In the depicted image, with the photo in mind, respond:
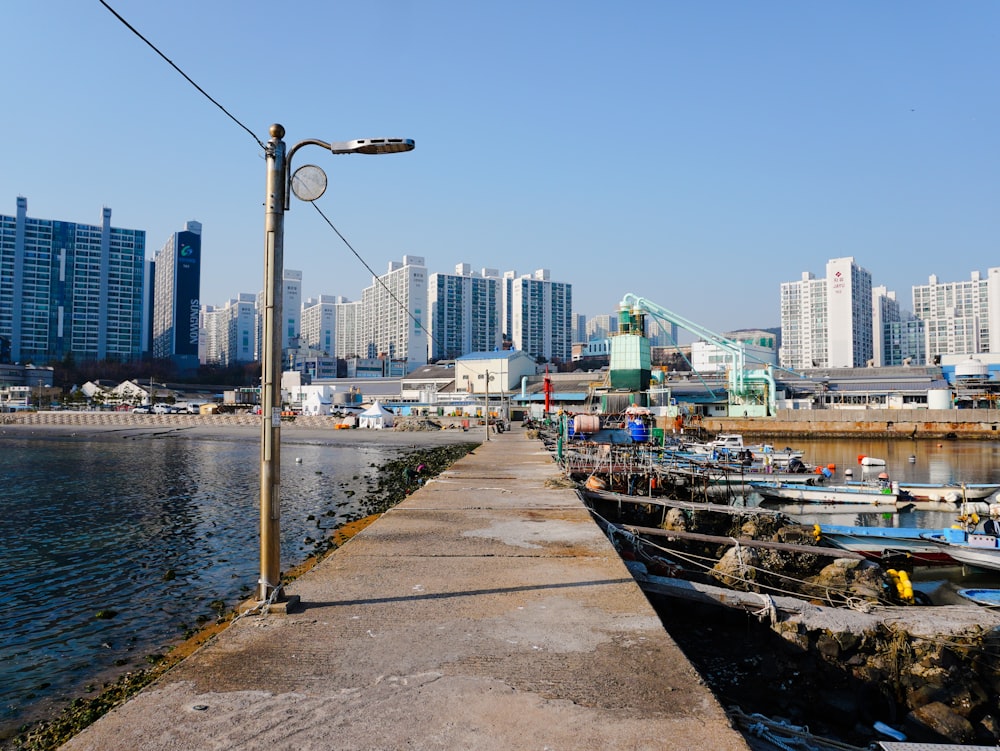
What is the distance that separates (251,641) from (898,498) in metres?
27.5

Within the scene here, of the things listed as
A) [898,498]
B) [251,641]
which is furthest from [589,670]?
[898,498]

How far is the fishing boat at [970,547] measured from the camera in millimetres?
15734

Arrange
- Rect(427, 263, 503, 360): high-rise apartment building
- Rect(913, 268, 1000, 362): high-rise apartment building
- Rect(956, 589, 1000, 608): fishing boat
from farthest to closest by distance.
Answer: Rect(427, 263, 503, 360): high-rise apartment building
Rect(913, 268, 1000, 362): high-rise apartment building
Rect(956, 589, 1000, 608): fishing boat

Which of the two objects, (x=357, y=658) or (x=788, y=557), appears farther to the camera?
(x=788, y=557)

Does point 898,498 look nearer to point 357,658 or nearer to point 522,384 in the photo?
point 357,658

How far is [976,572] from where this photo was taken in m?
16.1

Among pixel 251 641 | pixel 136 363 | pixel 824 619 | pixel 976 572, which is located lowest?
pixel 976 572

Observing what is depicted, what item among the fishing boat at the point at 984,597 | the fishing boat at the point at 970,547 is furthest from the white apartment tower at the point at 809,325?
the fishing boat at the point at 984,597

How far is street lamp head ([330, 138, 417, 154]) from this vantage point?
6.94m

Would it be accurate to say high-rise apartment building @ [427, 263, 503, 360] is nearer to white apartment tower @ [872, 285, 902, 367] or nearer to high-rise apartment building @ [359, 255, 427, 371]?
high-rise apartment building @ [359, 255, 427, 371]

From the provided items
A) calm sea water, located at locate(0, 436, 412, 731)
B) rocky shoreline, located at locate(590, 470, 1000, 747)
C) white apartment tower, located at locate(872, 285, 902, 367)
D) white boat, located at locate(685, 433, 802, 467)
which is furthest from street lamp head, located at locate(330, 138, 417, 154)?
white apartment tower, located at locate(872, 285, 902, 367)

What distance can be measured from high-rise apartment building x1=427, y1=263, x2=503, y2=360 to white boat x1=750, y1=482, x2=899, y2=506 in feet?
516

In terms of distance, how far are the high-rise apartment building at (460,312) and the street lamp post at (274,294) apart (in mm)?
174950

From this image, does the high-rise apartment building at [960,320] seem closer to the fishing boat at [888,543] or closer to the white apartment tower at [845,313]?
the white apartment tower at [845,313]
